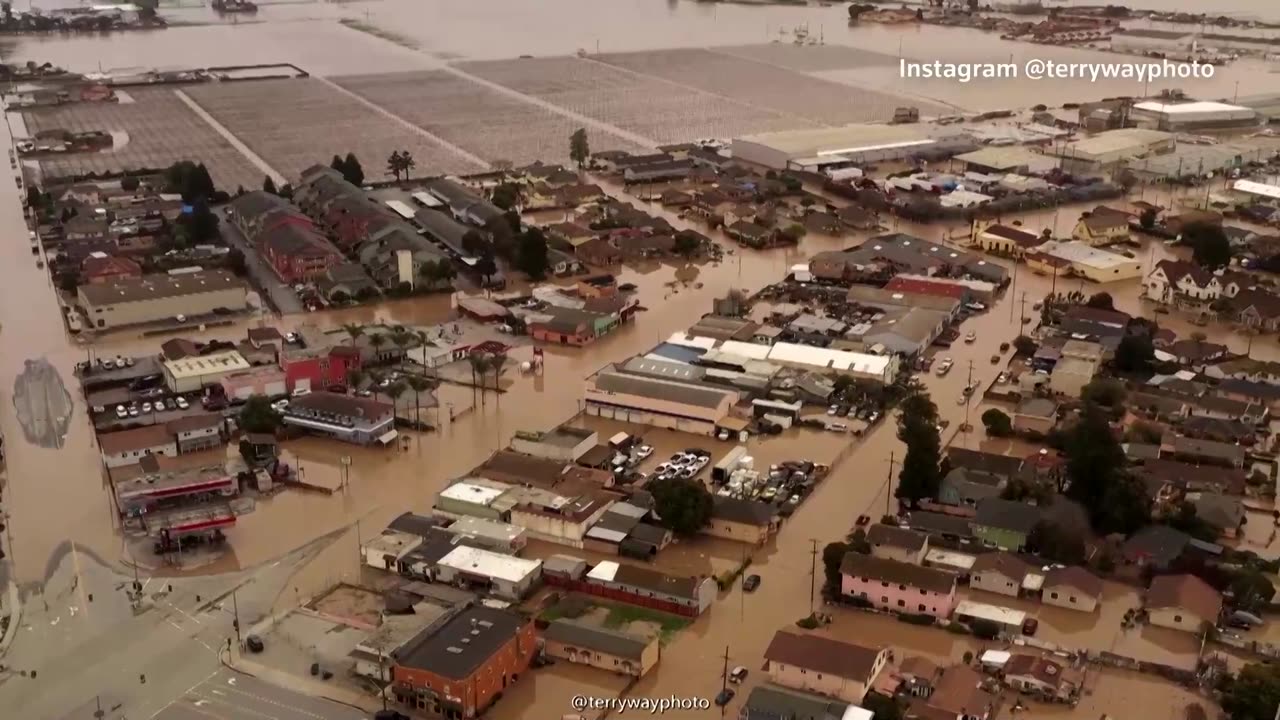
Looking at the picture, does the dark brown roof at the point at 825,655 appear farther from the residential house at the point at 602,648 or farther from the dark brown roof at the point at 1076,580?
the dark brown roof at the point at 1076,580

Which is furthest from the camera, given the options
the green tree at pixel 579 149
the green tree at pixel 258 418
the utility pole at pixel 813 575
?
the green tree at pixel 579 149

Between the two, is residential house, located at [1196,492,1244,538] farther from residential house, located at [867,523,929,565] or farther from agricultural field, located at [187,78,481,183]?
agricultural field, located at [187,78,481,183]

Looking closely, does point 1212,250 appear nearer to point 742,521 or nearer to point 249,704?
point 742,521

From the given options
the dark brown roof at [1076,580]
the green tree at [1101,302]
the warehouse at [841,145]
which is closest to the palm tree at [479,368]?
the dark brown roof at [1076,580]

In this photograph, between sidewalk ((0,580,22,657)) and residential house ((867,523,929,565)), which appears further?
residential house ((867,523,929,565))

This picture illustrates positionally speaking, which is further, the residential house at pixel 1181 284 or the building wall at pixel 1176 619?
the residential house at pixel 1181 284

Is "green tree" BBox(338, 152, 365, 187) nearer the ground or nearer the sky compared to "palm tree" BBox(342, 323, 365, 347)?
nearer the sky

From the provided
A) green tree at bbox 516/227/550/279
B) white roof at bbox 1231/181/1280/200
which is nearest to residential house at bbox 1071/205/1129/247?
white roof at bbox 1231/181/1280/200
